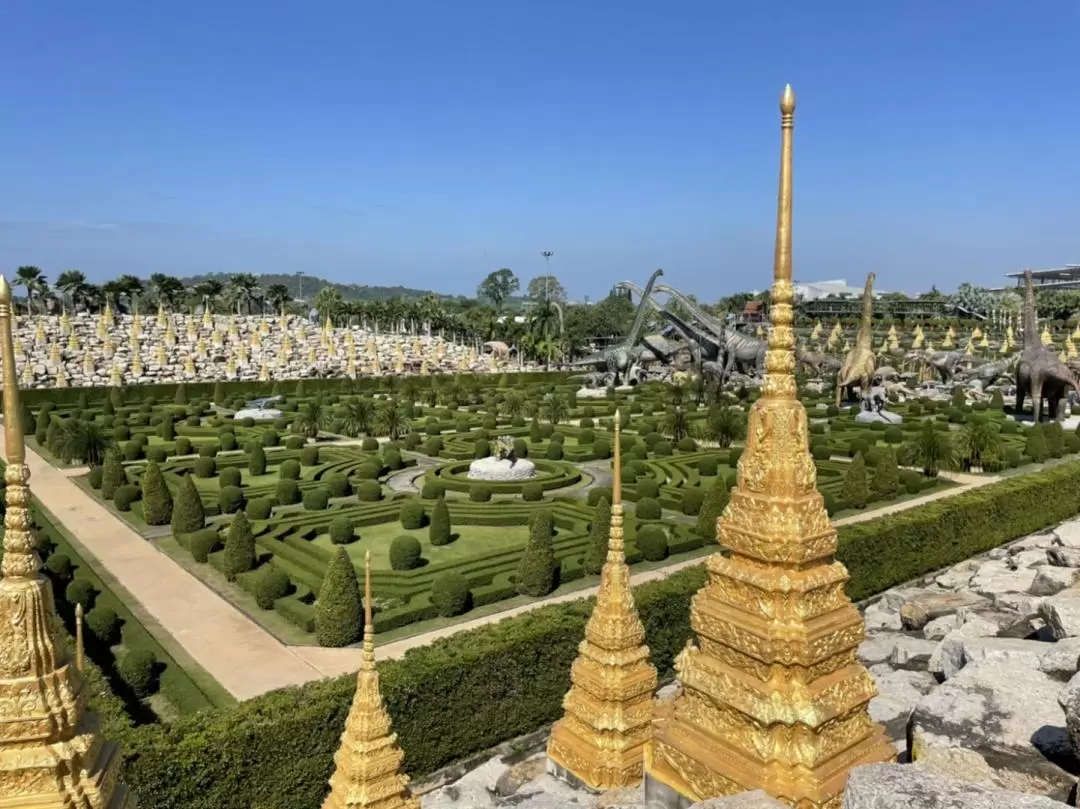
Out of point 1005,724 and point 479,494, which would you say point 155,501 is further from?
point 1005,724

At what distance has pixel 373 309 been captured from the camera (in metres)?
107

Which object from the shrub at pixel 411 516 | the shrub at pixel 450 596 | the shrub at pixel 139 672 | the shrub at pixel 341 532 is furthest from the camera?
the shrub at pixel 411 516

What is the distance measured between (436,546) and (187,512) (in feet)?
22.0

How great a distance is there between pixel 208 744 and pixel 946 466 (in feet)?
85.8

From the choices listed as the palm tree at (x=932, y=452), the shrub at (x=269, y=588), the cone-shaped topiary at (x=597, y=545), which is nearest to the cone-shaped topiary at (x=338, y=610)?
the shrub at (x=269, y=588)

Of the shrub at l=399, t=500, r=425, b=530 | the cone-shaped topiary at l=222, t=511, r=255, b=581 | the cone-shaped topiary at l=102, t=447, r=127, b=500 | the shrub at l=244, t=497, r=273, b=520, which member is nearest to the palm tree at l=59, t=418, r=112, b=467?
the cone-shaped topiary at l=102, t=447, r=127, b=500

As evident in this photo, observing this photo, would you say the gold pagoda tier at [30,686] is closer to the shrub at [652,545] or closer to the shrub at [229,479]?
the shrub at [652,545]

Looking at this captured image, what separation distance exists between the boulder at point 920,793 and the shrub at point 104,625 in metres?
14.7

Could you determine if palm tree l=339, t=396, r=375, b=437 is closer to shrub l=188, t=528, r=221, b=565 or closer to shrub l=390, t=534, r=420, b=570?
shrub l=188, t=528, r=221, b=565

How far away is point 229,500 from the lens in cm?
2388

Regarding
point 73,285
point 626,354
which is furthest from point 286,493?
point 73,285

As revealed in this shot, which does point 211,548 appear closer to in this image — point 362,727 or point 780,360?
point 362,727

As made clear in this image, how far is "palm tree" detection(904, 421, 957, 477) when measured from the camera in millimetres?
27688

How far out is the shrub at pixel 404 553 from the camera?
18.6 meters
